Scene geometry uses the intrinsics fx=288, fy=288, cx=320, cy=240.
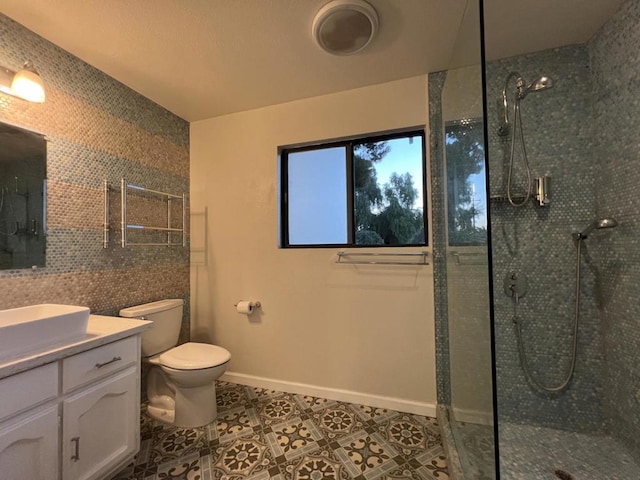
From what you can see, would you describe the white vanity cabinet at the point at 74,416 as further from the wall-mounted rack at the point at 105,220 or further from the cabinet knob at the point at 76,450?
the wall-mounted rack at the point at 105,220

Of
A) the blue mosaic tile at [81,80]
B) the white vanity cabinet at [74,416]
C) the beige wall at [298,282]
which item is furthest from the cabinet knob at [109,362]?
the blue mosaic tile at [81,80]

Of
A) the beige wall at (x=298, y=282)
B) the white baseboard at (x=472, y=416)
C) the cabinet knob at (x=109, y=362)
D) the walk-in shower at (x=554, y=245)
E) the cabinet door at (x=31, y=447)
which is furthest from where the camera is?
the beige wall at (x=298, y=282)

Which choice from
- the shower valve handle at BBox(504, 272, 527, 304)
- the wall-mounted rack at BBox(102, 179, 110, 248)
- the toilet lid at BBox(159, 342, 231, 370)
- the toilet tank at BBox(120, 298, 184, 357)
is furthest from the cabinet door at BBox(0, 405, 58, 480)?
the shower valve handle at BBox(504, 272, 527, 304)

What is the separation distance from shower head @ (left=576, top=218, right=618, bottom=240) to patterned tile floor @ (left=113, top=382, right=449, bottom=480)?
1.44m

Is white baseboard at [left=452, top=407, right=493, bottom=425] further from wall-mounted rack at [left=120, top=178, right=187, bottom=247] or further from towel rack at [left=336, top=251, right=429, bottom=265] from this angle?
wall-mounted rack at [left=120, top=178, right=187, bottom=247]

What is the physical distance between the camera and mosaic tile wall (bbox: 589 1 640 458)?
1.41 metres

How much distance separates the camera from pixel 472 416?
3.76 feet

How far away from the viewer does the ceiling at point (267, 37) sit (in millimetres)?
1414

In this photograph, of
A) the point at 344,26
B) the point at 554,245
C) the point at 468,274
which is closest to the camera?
the point at 468,274

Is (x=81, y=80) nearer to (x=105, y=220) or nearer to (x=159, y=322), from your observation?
(x=105, y=220)

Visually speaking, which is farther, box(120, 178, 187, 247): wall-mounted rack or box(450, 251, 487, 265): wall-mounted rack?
box(120, 178, 187, 247): wall-mounted rack

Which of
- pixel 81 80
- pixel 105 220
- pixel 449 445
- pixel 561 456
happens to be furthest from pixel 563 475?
pixel 81 80

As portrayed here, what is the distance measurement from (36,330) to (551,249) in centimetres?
256

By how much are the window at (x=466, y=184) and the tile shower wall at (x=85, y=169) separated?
2.14m
